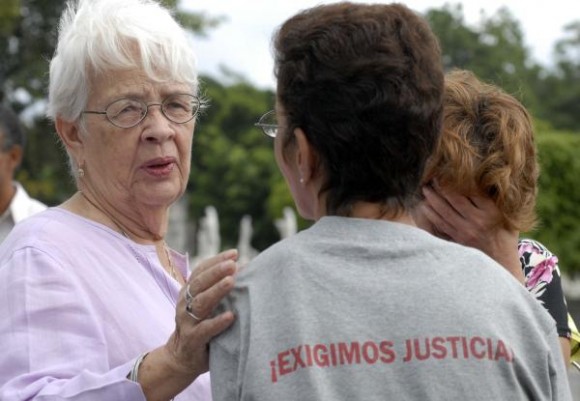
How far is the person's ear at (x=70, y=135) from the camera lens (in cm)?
302

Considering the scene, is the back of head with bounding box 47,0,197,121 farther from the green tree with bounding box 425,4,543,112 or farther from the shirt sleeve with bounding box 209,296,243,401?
the green tree with bounding box 425,4,543,112

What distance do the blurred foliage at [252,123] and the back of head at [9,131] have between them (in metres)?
3.90

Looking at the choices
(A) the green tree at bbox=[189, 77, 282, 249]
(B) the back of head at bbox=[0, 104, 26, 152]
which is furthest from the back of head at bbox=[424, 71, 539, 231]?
(A) the green tree at bbox=[189, 77, 282, 249]

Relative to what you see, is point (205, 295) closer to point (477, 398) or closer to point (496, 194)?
point (477, 398)

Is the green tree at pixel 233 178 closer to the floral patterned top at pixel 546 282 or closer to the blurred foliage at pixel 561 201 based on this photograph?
the blurred foliage at pixel 561 201

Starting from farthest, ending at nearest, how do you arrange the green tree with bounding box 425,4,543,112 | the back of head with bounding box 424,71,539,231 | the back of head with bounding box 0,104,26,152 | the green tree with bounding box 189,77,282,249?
the green tree with bounding box 425,4,543,112 → the green tree with bounding box 189,77,282,249 → the back of head with bounding box 0,104,26,152 → the back of head with bounding box 424,71,539,231

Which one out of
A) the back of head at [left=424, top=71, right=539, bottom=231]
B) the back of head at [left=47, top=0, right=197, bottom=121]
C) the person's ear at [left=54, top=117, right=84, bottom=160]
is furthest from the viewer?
the person's ear at [left=54, top=117, right=84, bottom=160]

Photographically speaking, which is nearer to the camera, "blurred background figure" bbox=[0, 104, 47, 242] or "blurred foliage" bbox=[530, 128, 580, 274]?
"blurred background figure" bbox=[0, 104, 47, 242]

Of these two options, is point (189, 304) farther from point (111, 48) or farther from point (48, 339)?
point (111, 48)

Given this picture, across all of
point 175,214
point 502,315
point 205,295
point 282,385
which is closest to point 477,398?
point 502,315

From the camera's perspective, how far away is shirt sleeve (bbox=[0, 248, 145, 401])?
7.90 feet

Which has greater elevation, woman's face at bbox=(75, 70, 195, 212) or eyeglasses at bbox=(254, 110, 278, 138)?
woman's face at bbox=(75, 70, 195, 212)

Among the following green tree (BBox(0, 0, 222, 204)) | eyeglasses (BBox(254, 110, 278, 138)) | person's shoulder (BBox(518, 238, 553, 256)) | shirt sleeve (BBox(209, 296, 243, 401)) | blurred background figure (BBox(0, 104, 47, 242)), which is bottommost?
shirt sleeve (BBox(209, 296, 243, 401))

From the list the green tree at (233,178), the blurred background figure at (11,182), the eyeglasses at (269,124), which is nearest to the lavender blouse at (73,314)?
the eyeglasses at (269,124)
